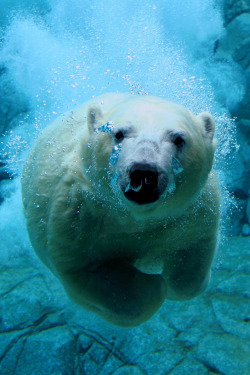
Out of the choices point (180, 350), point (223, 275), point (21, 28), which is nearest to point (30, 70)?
point (21, 28)

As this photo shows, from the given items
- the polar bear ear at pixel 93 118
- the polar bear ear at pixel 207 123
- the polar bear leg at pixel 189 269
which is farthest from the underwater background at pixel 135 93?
the polar bear ear at pixel 93 118

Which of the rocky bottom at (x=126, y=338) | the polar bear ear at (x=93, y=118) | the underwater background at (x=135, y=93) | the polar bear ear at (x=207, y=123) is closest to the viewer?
the polar bear ear at (x=93, y=118)

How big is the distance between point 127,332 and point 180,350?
2.09 ft

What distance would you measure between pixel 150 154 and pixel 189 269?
1332 mm

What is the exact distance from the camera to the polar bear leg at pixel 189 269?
2426 millimetres

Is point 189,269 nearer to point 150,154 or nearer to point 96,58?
point 150,154

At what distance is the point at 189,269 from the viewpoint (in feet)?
8.21

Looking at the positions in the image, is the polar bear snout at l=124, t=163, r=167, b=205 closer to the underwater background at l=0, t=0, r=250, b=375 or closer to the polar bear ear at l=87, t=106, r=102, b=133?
the polar bear ear at l=87, t=106, r=102, b=133

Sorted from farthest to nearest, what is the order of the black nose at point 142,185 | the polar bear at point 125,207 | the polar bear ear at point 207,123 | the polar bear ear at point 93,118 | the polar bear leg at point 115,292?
the polar bear leg at point 115,292
the polar bear ear at point 207,123
the polar bear ear at point 93,118
the polar bear at point 125,207
the black nose at point 142,185

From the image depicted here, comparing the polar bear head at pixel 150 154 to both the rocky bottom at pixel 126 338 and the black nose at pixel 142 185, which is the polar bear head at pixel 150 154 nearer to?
the black nose at pixel 142 185

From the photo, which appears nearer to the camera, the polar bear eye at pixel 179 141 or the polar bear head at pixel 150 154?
the polar bear head at pixel 150 154

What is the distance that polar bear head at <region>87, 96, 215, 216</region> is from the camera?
138cm

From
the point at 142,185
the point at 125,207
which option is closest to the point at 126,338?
the point at 125,207

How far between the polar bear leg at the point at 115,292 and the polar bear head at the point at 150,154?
0.60 m
